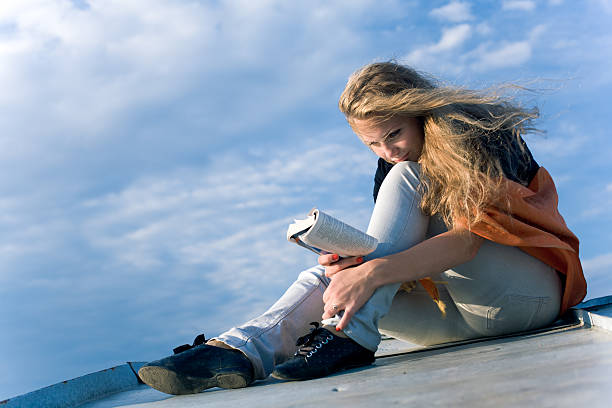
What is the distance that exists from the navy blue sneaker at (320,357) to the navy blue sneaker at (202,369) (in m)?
0.11

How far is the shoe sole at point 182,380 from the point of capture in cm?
171

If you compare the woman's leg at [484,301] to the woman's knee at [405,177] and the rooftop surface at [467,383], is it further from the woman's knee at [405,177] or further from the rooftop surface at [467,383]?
the woman's knee at [405,177]

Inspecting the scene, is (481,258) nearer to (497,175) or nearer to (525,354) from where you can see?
(497,175)

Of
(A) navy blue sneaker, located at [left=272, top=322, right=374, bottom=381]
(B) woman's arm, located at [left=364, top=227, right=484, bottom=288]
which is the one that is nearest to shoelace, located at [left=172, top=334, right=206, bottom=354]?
(A) navy blue sneaker, located at [left=272, top=322, right=374, bottom=381]

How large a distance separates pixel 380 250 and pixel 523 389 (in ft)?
2.85

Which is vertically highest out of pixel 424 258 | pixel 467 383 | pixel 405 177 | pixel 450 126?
pixel 450 126

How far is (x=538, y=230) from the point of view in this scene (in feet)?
6.25

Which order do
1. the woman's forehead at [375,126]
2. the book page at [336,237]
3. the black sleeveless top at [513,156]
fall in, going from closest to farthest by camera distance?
the book page at [336,237]
the black sleeveless top at [513,156]
the woman's forehead at [375,126]

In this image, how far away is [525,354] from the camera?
1.40 metres

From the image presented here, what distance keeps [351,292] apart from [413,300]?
46cm

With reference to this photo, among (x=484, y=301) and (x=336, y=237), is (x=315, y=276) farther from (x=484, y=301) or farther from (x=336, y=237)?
(x=484, y=301)

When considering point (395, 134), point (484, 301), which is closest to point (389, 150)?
point (395, 134)

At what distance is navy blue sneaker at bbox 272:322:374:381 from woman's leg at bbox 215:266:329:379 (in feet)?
0.30

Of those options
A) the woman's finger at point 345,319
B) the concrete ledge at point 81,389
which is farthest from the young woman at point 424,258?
the concrete ledge at point 81,389
